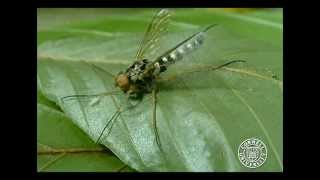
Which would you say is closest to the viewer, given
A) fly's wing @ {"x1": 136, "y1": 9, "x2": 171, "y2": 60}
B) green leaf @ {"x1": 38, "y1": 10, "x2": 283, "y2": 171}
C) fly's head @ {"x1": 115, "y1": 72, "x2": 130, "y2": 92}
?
green leaf @ {"x1": 38, "y1": 10, "x2": 283, "y2": 171}

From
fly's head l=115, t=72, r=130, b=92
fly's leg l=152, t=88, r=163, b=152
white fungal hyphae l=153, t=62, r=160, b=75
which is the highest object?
white fungal hyphae l=153, t=62, r=160, b=75

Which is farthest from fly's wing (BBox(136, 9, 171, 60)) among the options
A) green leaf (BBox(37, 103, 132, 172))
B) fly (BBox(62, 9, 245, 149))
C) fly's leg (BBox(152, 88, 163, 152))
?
green leaf (BBox(37, 103, 132, 172))

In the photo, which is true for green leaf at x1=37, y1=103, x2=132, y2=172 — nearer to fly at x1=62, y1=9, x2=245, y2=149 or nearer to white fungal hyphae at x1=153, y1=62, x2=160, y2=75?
fly at x1=62, y1=9, x2=245, y2=149

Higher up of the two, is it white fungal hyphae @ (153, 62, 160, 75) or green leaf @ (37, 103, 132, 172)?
white fungal hyphae @ (153, 62, 160, 75)

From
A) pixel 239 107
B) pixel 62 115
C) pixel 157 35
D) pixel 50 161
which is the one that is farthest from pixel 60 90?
pixel 239 107
